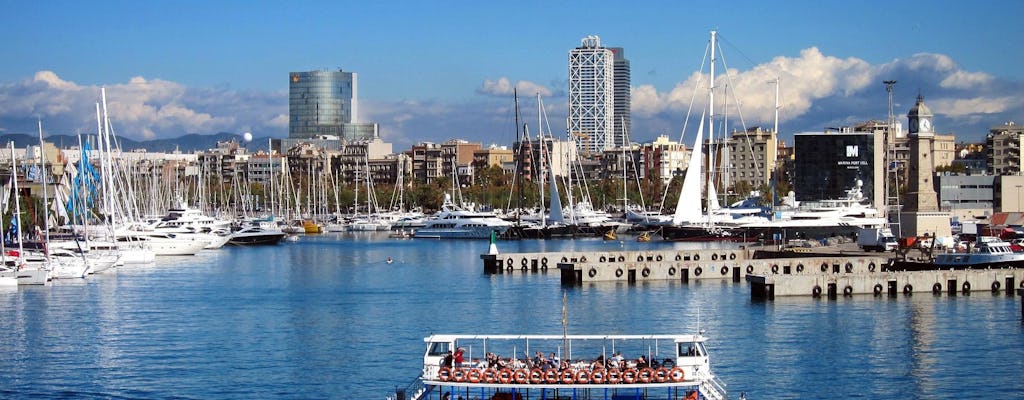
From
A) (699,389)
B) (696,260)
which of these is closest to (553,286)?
(696,260)

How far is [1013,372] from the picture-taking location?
48562 mm

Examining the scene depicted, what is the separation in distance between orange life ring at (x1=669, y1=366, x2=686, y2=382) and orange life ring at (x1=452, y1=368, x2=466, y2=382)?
5618 millimetres

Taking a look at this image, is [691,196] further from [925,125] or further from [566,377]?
[566,377]

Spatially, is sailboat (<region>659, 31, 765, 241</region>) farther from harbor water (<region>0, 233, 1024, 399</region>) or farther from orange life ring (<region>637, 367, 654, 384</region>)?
orange life ring (<region>637, 367, 654, 384</region>)

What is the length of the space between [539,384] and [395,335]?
21.8m

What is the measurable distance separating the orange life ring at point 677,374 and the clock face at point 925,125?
78.1 meters

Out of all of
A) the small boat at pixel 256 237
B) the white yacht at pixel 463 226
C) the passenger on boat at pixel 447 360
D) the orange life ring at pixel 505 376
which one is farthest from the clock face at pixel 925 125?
the orange life ring at pixel 505 376

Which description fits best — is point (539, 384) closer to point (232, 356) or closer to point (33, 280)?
Result: point (232, 356)

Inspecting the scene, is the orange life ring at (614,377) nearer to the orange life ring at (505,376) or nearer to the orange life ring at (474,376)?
the orange life ring at (505,376)

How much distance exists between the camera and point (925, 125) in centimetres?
11144

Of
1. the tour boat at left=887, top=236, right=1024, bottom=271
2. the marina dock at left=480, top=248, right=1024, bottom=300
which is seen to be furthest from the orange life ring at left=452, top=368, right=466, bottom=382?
the tour boat at left=887, top=236, right=1024, bottom=271

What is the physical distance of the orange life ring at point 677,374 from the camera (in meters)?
38.0

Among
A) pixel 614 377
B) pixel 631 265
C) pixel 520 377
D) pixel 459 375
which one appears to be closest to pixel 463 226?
pixel 631 265

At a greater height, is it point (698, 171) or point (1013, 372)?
point (698, 171)
